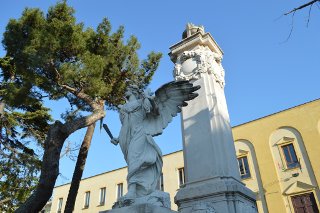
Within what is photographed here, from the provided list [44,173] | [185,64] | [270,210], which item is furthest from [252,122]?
[44,173]

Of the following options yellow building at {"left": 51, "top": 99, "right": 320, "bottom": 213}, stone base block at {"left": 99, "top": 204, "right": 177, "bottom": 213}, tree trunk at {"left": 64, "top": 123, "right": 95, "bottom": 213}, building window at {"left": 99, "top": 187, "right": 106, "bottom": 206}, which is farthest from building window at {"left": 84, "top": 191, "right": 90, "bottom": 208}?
stone base block at {"left": 99, "top": 204, "right": 177, "bottom": 213}

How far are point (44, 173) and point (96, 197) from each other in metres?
19.0

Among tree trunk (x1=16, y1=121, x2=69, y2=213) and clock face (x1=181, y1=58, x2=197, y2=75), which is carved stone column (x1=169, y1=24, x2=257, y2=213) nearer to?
clock face (x1=181, y1=58, x2=197, y2=75)

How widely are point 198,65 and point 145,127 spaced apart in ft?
9.95

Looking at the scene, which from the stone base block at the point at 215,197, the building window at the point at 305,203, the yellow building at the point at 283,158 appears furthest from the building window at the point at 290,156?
the stone base block at the point at 215,197

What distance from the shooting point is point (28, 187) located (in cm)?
1132

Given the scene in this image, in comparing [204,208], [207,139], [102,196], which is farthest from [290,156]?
[102,196]

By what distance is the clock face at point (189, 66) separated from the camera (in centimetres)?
695

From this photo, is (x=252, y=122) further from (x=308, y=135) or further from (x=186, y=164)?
(x=186, y=164)

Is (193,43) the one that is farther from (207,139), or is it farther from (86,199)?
(86,199)

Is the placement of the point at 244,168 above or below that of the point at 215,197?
above

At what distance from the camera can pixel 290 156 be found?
57.2 ft

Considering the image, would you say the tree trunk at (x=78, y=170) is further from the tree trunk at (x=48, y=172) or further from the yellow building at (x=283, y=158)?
the yellow building at (x=283, y=158)

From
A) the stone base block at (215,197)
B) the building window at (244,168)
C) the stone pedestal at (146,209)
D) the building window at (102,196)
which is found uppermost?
the building window at (102,196)
